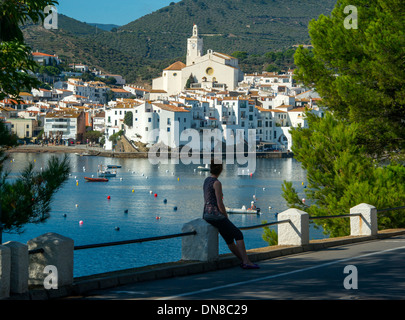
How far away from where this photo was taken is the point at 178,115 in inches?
4970

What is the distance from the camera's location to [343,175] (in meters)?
19.4

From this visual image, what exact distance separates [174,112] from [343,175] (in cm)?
10737

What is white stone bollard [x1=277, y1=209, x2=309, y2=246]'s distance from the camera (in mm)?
12539

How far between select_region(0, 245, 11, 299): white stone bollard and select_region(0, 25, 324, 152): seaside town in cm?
10637

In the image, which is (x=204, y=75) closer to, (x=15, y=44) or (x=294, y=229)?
(x=294, y=229)

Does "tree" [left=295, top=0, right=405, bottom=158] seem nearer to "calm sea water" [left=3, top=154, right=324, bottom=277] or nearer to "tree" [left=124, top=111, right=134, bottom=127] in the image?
"calm sea water" [left=3, top=154, right=324, bottom=277]

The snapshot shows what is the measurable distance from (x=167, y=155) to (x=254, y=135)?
831 inches

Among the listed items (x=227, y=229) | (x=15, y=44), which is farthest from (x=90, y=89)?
(x=227, y=229)

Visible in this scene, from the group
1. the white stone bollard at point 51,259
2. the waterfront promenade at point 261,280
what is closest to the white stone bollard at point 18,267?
the waterfront promenade at point 261,280

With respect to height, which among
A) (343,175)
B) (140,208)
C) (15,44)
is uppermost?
(15,44)

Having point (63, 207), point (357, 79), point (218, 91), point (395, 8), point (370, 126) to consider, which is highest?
point (218, 91)
